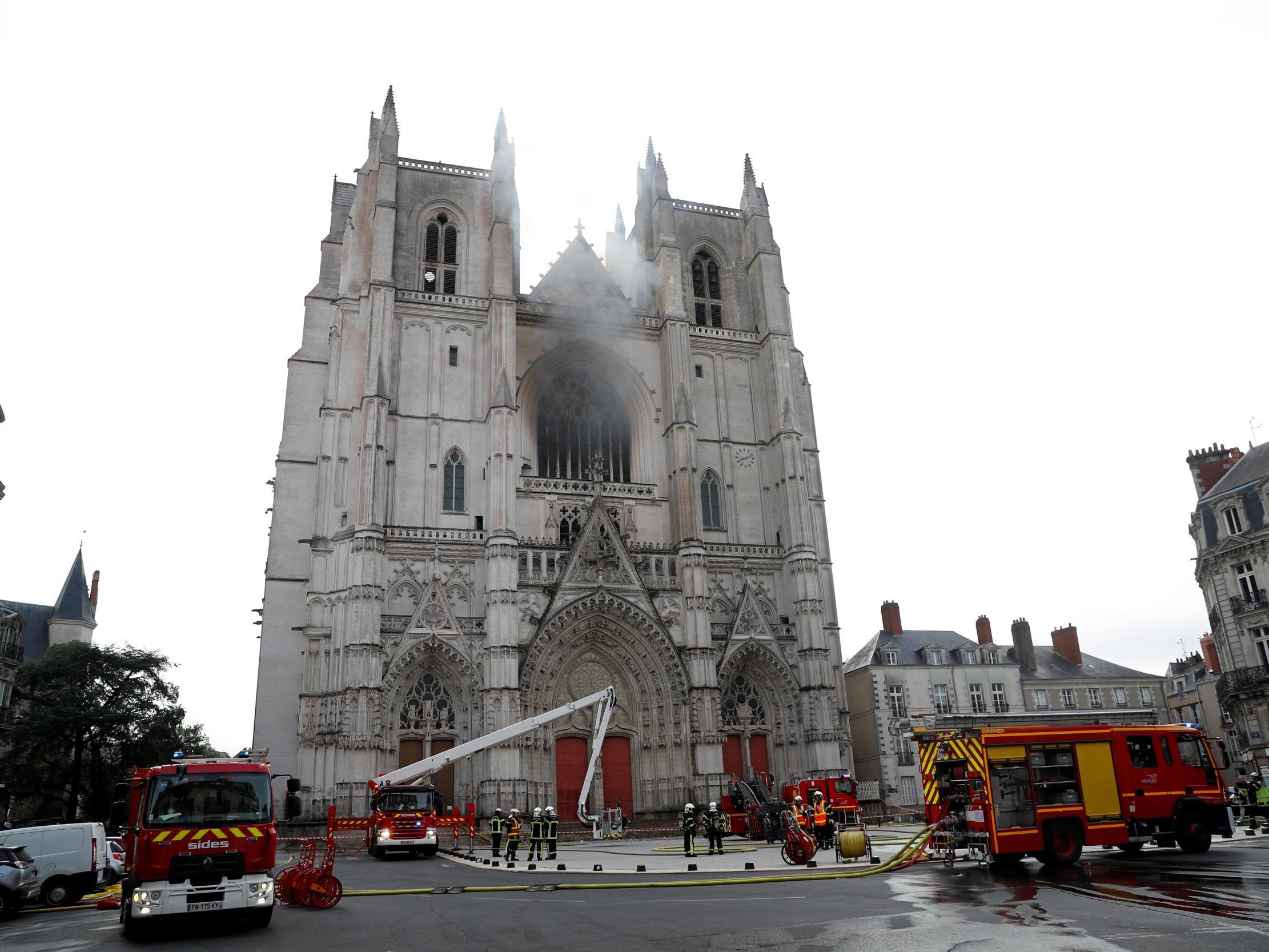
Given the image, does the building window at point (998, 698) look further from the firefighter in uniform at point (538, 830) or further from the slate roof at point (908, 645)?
the firefighter in uniform at point (538, 830)

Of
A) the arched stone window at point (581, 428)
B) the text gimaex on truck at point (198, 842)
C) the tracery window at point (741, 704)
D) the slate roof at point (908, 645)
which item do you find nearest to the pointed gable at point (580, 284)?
the arched stone window at point (581, 428)

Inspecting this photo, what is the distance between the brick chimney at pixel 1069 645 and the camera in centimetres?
4919

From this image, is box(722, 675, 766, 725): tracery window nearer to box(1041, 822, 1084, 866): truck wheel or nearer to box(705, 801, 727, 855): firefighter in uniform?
box(705, 801, 727, 855): firefighter in uniform

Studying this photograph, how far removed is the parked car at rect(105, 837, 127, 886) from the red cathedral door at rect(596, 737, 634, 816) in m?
13.7

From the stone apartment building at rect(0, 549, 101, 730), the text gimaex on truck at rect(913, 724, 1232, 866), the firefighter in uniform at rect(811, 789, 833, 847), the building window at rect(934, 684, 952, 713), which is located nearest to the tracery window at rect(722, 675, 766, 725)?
the firefighter in uniform at rect(811, 789, 833, 847)

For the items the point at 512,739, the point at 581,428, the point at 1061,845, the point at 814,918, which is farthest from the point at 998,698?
the point at 814,918

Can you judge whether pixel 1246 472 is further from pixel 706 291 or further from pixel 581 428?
pixel 581 428

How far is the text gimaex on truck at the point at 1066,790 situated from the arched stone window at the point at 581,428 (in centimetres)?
2153

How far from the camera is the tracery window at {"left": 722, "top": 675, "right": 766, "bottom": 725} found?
33688 millimetres

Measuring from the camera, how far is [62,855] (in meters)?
17.4

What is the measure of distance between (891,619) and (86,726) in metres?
36.4

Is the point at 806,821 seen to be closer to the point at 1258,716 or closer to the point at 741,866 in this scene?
the point at 741,866

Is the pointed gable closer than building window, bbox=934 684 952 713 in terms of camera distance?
Yes

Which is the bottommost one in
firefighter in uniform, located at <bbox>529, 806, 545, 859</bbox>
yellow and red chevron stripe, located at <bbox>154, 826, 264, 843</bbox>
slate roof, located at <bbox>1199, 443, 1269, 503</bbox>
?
firefighter in uniform, located at <bbox>529, 806, 545, 859</bbox>
